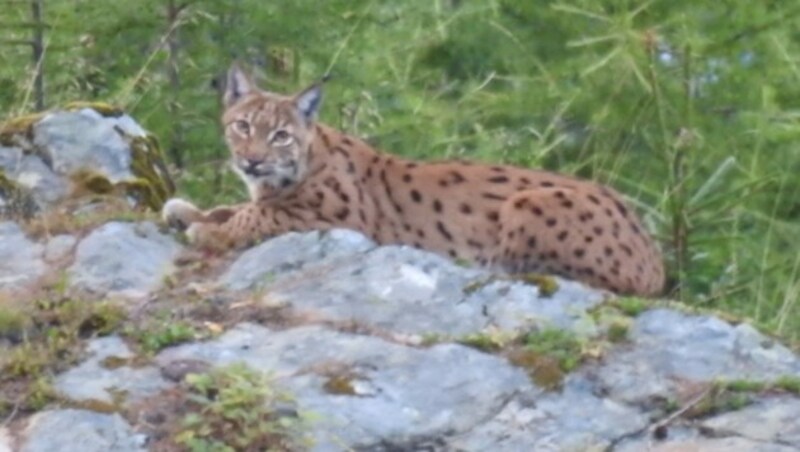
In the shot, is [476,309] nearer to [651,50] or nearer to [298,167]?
[298,167]

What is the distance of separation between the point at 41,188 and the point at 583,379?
3.35m

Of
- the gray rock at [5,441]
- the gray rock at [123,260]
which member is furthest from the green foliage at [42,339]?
the gray rock at [123,260]

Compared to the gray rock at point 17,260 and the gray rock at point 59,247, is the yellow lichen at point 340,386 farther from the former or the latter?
the gray rock at point 59,247

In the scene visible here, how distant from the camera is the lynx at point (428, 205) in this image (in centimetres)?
908

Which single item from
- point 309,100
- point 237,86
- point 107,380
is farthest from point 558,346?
point 237,86

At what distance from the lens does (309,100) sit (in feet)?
31.6

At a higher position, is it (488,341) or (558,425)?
(488,341)

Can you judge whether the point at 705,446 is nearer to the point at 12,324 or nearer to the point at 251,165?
the point at 12,324

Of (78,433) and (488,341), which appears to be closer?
(78,433)

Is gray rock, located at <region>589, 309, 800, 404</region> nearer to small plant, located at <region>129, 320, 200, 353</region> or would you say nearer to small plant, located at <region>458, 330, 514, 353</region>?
small plant, located at <region>458, 330, 514, 353</region>

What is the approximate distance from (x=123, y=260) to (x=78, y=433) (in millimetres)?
1625

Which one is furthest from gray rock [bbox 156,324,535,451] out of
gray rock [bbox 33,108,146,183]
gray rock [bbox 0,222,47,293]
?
gray rock [bbox 33,108,146,183]

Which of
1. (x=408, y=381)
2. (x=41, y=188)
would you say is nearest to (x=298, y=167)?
(x=41, y=188)

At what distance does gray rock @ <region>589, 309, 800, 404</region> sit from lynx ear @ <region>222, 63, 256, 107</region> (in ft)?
9.74
